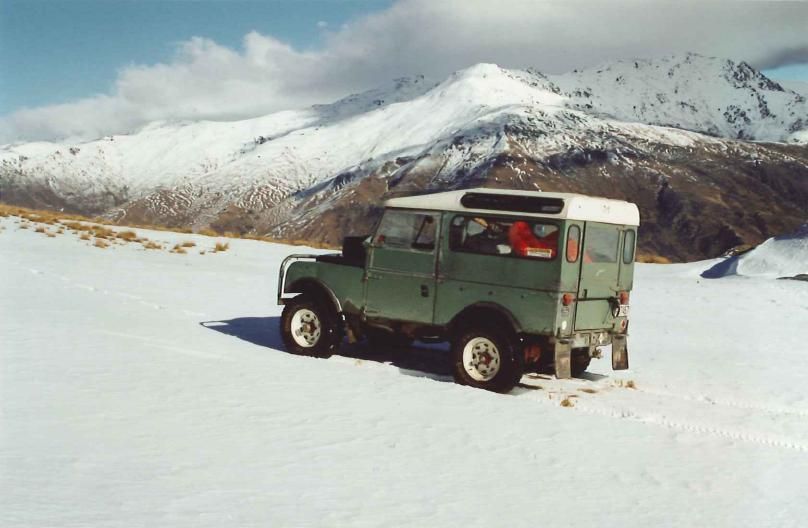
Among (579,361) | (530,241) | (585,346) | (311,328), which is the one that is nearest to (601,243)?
(530,241)

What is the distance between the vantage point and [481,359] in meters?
10.3

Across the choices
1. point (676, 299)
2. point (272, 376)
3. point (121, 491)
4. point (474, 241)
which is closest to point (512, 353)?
point (474, 241)

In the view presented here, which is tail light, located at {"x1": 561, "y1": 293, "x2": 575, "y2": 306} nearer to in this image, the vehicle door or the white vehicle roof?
the white vehicle roof

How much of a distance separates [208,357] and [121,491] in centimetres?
507

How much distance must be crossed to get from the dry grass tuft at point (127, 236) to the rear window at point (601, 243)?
22.3 metres

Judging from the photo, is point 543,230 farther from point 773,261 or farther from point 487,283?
point 773,261

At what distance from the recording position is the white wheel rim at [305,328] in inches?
470

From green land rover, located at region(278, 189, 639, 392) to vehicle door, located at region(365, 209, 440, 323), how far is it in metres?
0.02

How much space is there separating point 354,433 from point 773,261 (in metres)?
24.7

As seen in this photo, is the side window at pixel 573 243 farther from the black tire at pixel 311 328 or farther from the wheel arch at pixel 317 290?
the black tire at pixel 311 328

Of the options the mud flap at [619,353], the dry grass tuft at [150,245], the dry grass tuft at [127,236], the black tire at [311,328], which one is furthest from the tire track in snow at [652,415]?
the dry grass tuft at [127,236]

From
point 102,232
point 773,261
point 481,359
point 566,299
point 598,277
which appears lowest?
point 481,359

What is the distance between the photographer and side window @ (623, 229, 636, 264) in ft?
36.2

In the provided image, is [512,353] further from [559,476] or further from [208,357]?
[208,357]
